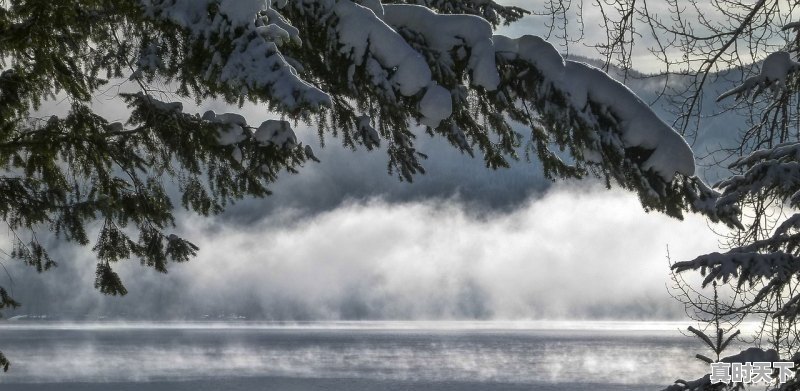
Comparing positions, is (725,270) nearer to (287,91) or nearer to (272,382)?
(287,91)

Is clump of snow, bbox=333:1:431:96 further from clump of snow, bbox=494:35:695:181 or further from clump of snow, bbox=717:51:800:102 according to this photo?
clump of snow, bbox=717:51:800:102

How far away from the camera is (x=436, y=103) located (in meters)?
4.21

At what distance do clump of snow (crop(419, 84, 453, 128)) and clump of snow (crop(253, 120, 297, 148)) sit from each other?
1416 millimetres

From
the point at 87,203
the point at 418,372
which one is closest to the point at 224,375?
the point at 418,372

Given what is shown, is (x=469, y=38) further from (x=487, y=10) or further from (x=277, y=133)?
(x=487, y=10)

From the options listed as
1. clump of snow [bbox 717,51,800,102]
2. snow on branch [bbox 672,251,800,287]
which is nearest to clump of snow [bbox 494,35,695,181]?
snow on branch [bbox 672,251,800,287]

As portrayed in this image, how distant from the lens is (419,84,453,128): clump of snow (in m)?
4.21

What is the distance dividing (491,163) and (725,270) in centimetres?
184

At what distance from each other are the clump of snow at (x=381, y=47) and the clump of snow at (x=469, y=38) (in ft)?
1.09

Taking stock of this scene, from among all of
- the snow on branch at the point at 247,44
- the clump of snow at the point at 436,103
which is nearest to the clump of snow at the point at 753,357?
the clump of snow at the point at 436,103

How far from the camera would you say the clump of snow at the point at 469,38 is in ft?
14.9

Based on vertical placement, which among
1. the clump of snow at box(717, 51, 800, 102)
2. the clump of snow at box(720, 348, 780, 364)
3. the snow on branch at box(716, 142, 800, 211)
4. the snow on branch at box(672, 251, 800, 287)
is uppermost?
the clump of snow at box(717, 51, 800, 102)

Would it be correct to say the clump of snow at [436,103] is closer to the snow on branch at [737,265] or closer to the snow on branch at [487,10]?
the snow on branch at [737,265]

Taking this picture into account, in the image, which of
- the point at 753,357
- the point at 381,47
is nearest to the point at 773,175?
the point at 753,357
